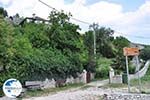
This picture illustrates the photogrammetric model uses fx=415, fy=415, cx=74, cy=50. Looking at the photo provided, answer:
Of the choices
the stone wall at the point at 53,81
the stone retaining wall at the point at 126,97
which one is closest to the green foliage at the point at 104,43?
the stone wall at the point at 53,81

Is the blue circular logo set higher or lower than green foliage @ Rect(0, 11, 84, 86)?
lower

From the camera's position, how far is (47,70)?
34.8 m

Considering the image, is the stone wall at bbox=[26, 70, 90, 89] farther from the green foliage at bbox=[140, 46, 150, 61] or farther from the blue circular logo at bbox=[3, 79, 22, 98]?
the green foliage at bbox=[140, 46, 150, 61]

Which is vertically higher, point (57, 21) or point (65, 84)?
point (57, 21)

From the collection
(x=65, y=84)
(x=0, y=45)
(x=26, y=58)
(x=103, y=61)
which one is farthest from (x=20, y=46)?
(x=103, y=61)

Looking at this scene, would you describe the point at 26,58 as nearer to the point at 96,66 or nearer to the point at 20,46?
the point at 20,46

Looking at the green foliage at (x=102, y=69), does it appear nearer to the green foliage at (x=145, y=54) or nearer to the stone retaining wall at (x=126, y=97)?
the green foliage at (x=145, y=54)

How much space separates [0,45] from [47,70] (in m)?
7.09

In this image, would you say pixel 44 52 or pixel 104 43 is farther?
pixel 104 43

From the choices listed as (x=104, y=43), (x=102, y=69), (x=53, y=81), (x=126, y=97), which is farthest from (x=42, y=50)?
(x=104, y=43)

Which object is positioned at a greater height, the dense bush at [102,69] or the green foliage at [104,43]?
the green foliage at [104,43]

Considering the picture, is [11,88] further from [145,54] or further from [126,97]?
[145,54]

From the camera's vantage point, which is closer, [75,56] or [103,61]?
[75,56]

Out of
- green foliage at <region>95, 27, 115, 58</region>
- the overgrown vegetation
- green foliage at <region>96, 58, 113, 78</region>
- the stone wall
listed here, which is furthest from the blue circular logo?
green foliage at <region>95, 27, 115, 58</region>
